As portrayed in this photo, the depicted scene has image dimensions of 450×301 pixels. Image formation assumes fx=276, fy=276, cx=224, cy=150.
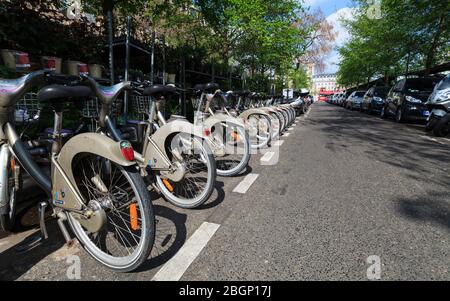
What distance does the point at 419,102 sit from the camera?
1051 cm

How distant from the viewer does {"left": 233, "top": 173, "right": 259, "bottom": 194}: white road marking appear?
11.8 ft

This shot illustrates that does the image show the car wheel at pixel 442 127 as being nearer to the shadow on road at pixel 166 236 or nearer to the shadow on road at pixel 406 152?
the shadow on road at pixel 406 152

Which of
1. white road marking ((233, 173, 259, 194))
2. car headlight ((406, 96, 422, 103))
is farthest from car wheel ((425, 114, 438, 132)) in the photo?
white road marking ((233, 173, 259, 194))

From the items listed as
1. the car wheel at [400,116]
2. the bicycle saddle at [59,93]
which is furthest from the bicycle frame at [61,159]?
the car wheel at [400,116]

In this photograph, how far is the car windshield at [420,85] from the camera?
11.1m

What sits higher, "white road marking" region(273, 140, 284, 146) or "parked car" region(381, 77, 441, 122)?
"parked car" region(381, 77, 441, 122)

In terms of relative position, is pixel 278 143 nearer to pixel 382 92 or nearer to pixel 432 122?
pixel 432 122

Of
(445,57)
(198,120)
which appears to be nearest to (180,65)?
(198,120)

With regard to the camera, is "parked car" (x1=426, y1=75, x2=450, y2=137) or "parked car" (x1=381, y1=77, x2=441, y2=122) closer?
"parked car" (x1=426, y1=75, x2=450, y2=137)

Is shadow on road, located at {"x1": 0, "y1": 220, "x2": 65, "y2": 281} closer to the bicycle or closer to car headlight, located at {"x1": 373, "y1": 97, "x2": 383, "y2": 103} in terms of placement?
the bicycle

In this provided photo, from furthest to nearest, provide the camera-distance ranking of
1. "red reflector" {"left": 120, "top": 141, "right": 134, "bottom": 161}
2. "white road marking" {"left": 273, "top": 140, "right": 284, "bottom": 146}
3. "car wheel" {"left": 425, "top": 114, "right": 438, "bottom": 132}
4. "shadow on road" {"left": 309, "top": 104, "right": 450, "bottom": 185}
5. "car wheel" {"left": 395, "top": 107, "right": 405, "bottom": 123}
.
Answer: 1. "car wheel" {"left": 395, "top": 107, "right": 405, "bottom": 123}
2. "car wheel" {"left": 425, "top": 114, "right": 438, "bottom": 132}
3. "white road marking" {"left": 273, "top": 140, "right": 284, "bottom": 146}
4. "shadow on road" {"left": 309, "top": 104, "right": 450, "bottom": 185}
5. "red reflector" {"left": 120, "top": 141, "right": 134, "bottom": 161}

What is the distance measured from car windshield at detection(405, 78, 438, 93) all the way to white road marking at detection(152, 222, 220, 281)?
11773 millimetres
